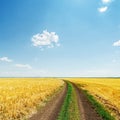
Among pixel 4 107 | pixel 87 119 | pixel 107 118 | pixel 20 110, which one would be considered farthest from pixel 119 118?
pixel 4 107

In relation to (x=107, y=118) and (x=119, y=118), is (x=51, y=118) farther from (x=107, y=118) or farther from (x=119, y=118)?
(x=119, y=118)

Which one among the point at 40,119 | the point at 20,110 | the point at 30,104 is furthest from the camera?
the point at 30,104

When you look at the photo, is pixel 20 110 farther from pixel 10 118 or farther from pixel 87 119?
pixel 87 119

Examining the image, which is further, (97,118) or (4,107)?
(4,107)

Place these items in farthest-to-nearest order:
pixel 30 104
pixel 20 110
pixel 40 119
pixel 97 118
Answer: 1. pixel 30 104
2. pixel 20 110
3. pixel 97 118
4. pixel 40 119

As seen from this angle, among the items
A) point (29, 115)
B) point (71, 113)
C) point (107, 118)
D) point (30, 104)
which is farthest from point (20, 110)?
point (107, 118)

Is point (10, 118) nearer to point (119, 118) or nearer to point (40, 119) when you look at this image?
point (40, 119)

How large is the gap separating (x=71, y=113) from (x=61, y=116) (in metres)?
1.43

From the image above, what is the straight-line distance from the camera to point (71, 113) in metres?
17.2

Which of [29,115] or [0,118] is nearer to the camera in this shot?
[0,118]

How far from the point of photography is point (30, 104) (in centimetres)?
2186

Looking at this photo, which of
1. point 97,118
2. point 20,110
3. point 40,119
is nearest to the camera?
point 40,119

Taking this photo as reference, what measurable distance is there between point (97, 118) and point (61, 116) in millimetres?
2890

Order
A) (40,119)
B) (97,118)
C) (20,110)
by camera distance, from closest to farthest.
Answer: (40,119)
(97,118)
(20,110)
